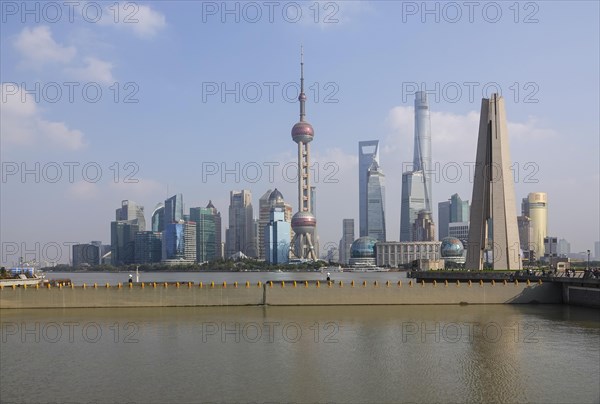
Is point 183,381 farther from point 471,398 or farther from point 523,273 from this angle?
point 523,273

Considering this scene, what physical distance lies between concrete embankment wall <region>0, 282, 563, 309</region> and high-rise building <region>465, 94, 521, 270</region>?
26690mm

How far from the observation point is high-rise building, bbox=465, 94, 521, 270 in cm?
8625

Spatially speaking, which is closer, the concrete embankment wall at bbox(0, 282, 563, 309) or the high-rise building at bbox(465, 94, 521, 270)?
the concrete embankment wall at bbox(0, 282, 563, 309)

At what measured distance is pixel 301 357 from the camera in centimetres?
3172

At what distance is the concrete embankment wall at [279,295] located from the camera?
56219 mm

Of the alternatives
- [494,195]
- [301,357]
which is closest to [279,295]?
[301,357]

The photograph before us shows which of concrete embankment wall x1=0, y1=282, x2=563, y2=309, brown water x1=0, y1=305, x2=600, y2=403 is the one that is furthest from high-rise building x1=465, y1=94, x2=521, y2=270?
brown water x1=0, y1=305, x2=600, y2=403

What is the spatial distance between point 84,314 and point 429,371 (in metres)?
35.3

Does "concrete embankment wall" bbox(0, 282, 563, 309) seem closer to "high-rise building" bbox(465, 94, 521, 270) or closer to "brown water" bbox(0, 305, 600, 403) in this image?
"brown water" bbox(0, 305, 600, 403)

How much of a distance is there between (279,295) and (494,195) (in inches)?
1725

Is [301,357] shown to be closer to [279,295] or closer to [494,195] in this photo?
[279,295]

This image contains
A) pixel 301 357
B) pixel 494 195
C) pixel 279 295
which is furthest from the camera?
pixel 494 195

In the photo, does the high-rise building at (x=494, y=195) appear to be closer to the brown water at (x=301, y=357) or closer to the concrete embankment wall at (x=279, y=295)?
the concrete embankment wall at (x=279, y=295)

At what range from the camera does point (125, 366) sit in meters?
29.8
